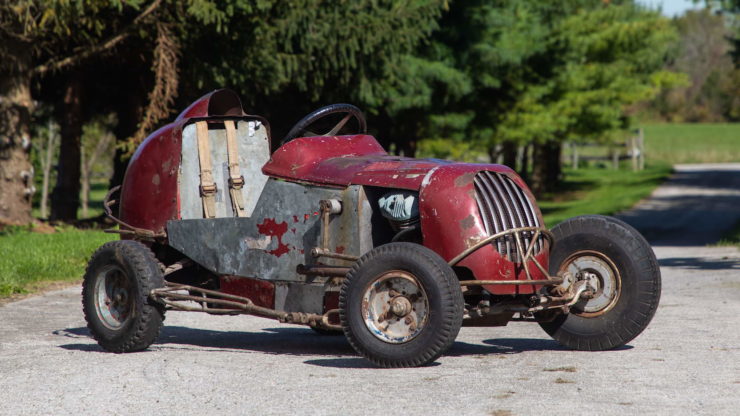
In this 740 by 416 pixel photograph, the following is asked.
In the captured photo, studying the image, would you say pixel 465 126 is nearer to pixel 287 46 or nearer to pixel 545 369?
pixel 287 46

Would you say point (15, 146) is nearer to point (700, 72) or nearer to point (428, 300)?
point (428, 300)

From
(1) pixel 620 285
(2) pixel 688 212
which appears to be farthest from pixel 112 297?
(2) pixel 688 212

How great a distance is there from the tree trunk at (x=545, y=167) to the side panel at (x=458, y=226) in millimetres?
31833

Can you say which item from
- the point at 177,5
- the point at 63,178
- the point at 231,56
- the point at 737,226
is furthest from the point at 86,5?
the point at 737,226

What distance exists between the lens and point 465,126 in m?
29.0

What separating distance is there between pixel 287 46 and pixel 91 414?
54.8 ft

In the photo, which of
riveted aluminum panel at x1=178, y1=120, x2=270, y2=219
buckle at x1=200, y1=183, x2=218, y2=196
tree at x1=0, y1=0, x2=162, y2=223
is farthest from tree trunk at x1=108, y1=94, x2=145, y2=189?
buckle at x1=200, y1=183, x2=218, y2=196

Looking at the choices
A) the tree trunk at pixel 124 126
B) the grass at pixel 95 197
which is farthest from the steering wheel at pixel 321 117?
the grass at pixel 95 197

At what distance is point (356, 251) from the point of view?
25.3 feet

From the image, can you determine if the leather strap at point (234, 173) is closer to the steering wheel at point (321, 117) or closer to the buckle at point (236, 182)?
the buckle at point (236, 182)

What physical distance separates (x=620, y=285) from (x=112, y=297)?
4055mm

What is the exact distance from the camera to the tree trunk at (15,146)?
2014cm

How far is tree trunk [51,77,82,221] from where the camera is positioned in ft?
77.4

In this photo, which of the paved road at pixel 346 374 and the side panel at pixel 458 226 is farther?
the side panel at pixel 458 226
